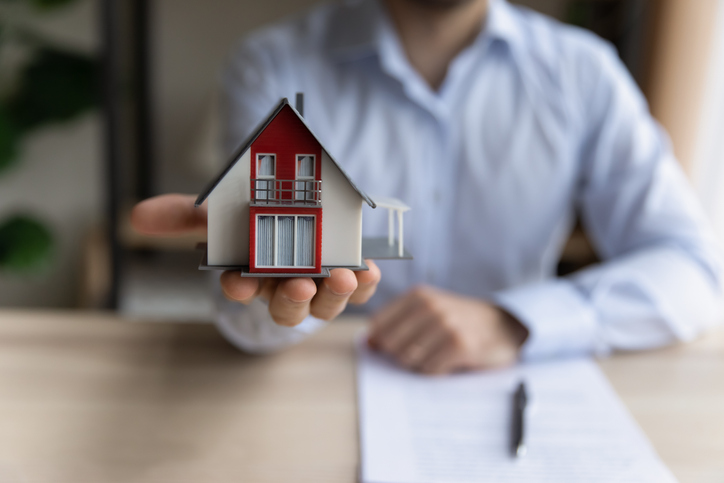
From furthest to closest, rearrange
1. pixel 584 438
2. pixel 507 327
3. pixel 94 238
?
1. pixel 94 238
2. pixel 507 327
3. pixel 584 438

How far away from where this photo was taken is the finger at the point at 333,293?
0.41 metres

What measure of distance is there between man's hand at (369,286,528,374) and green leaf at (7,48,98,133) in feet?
4.62

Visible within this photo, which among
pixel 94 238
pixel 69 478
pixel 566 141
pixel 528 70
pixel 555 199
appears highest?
pixel 528 70

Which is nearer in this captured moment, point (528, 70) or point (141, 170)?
point (528, 70)

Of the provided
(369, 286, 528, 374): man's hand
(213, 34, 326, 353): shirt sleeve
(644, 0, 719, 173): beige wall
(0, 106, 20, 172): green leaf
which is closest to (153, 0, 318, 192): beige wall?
(0, 106, 20, 172): green leaf

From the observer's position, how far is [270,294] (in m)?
0.46

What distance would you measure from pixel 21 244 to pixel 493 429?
1703 millimetres

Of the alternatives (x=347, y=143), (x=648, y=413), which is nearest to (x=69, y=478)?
(x=648, y=413)

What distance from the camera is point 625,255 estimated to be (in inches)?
39.6

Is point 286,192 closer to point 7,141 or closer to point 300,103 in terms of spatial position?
point 300,103

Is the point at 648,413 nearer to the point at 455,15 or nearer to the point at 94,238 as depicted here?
the point at 455,15

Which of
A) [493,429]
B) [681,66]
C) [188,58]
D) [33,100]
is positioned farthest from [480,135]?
[33,100]

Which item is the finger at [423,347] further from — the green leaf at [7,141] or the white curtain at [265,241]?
the green leaf at [7,141]

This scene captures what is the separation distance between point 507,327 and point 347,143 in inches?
17.8
